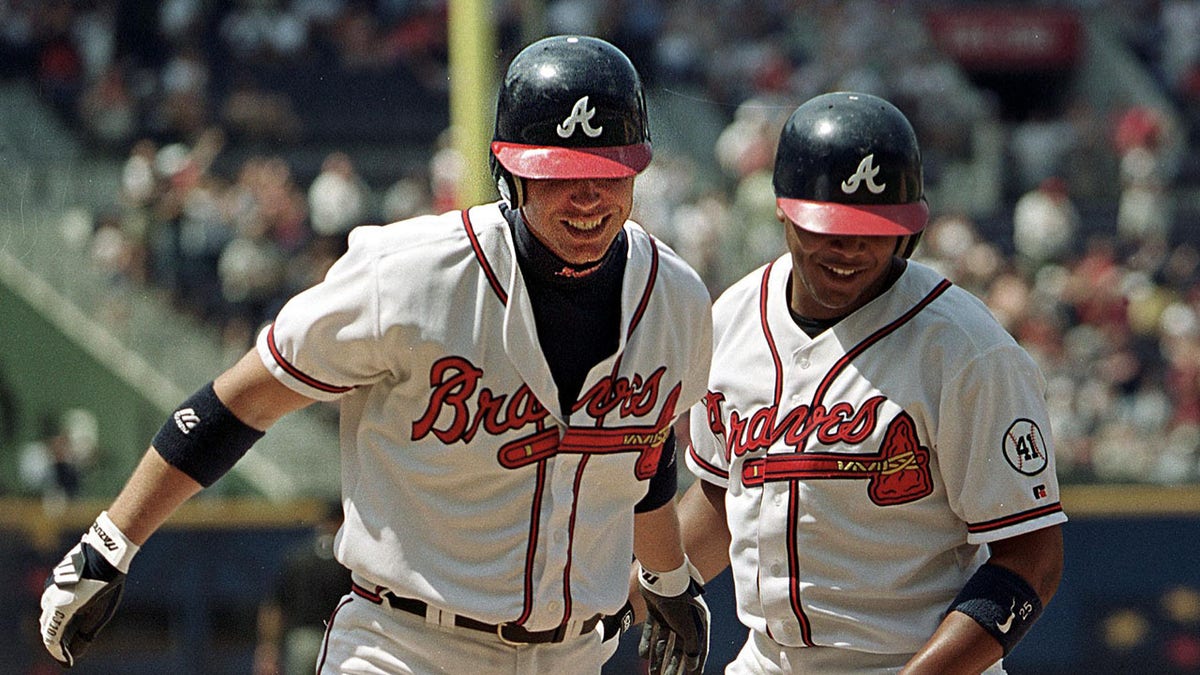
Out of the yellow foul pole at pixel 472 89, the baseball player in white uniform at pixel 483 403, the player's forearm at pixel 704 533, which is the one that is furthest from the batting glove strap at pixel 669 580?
the yellow foul pole at pixel 472 89

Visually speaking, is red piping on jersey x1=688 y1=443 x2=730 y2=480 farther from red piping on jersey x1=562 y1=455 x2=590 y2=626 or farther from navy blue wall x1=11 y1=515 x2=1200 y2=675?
navy blue wall x1=11 y1=515 x2=1200 y2=675

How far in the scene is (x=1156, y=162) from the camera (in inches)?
490

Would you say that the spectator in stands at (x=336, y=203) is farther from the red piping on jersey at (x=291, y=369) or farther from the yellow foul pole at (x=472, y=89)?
the red piping on jersey at (x=291, y=369)

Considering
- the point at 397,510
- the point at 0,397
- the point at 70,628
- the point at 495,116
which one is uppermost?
the point at 495,116

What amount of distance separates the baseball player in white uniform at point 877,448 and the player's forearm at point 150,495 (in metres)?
0.98

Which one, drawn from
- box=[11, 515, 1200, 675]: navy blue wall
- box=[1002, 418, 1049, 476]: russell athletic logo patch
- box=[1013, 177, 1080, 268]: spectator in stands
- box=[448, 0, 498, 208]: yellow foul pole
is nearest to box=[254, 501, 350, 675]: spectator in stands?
box=[11, 515, 1200, 675]: navy blue wall

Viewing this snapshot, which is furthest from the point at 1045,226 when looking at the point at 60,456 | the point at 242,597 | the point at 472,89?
the point at 60,456

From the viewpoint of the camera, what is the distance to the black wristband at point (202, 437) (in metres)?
2.98

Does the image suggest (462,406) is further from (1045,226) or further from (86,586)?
(1045,226)

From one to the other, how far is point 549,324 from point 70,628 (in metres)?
0.94

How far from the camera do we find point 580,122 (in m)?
2.93

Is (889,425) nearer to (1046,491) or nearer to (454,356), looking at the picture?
(1046,491)

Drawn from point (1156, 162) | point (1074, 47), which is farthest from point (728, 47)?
point (1074, 47)

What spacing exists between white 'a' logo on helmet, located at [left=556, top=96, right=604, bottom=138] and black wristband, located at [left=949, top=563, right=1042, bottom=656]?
3.21 feet
